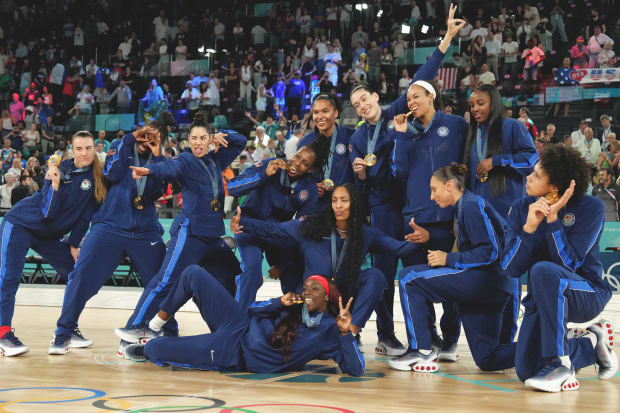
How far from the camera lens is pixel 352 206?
6230 millimetres

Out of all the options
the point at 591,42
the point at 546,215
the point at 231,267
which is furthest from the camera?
the point at 591,42

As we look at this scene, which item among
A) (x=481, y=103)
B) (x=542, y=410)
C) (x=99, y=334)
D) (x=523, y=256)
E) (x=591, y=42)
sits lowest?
(x=99, y=334)

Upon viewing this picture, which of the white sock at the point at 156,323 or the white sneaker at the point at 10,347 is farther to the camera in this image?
the white sneaker at the point at 10,347

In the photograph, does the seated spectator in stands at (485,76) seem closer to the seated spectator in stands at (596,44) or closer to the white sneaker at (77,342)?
the seated spectator in stands at (596,44)

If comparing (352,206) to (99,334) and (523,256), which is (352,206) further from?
(99,334)

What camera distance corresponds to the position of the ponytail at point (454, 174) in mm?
5949

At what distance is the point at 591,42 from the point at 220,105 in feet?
27.9

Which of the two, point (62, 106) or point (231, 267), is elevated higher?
point (62, 106)

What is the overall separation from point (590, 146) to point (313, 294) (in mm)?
8385

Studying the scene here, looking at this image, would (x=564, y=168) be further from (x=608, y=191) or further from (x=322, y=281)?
(x=608, y=191)

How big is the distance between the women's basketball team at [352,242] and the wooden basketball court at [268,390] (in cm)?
17

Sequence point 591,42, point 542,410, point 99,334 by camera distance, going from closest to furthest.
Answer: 1. point 542,410
2. point 99,334
3. point 591,42

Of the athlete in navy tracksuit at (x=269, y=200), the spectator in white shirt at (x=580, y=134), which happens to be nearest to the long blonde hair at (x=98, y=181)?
the athlete in navy tracksuit at (x=269, y=200)

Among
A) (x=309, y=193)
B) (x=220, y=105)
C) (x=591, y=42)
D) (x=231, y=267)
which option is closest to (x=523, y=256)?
(x=309, y=193)
